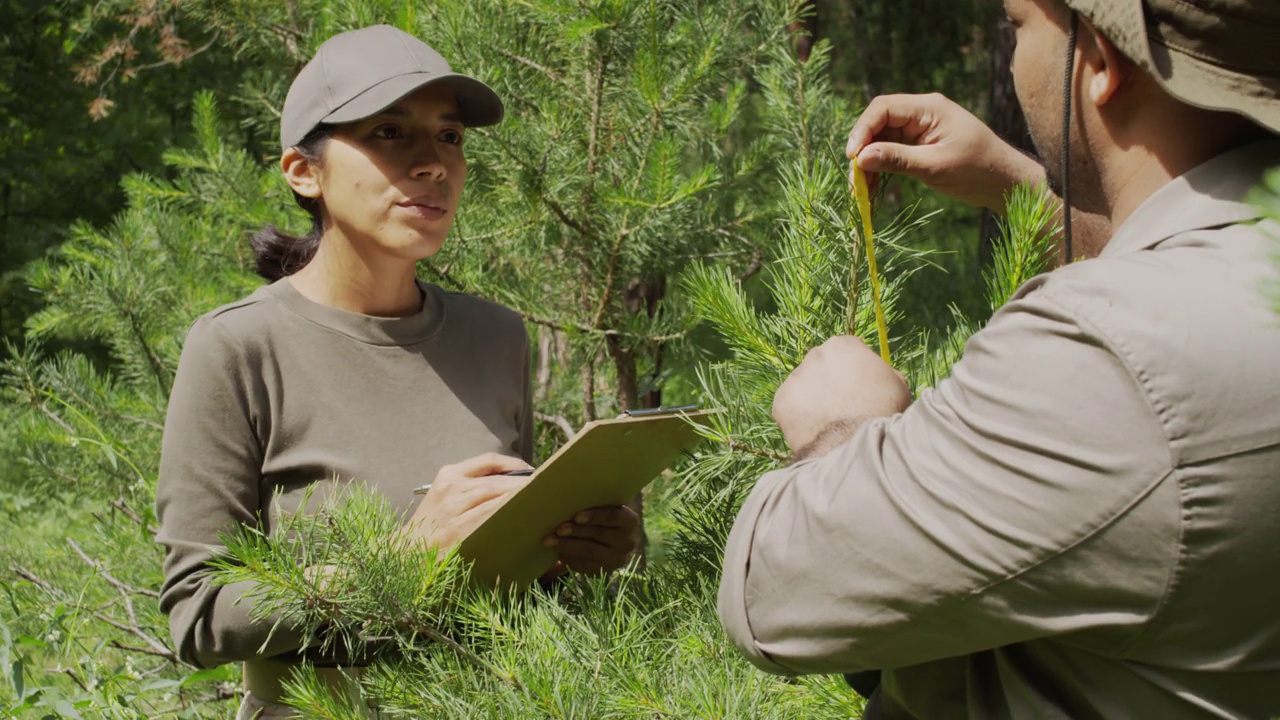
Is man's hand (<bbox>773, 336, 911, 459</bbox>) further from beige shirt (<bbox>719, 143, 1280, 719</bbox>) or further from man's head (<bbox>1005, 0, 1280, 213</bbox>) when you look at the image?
man's head (<bbox>1005, 0, 1280, 213</bbox>)

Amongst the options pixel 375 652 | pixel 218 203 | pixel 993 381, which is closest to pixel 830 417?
pixel 993 381

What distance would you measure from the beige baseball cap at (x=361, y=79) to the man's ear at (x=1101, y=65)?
125 centimetres

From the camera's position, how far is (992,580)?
3.41 ft

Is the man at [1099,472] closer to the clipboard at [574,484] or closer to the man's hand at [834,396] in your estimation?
the man's hand at [834,396]

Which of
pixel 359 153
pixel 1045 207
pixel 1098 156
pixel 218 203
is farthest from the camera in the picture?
pixel 218 203

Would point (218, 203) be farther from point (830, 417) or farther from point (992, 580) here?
point (992, 580)

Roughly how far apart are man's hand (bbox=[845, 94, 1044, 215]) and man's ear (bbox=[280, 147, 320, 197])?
1.12 metres

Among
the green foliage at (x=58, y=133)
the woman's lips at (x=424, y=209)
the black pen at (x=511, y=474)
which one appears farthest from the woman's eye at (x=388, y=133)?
the green foliage at (x=58, y=133)

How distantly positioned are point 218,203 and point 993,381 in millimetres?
3079

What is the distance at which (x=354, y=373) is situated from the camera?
2.10 m

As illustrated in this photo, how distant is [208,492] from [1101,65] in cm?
143

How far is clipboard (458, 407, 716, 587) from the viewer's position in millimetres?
1557

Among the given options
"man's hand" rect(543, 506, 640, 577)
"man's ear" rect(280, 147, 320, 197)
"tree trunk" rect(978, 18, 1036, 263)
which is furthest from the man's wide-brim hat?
"tree trunk" rect(978, 18, 1036, 263)

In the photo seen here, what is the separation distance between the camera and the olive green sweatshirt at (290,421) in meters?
1.86
